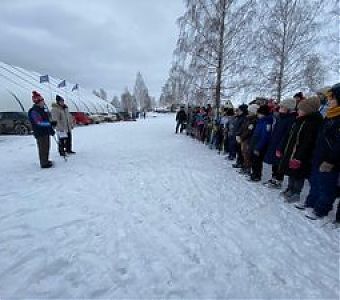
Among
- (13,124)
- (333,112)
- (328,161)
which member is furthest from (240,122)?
(13,124)

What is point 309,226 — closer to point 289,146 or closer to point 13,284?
point 289,146

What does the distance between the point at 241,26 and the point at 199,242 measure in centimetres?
1404

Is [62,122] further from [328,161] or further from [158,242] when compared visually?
[328,161]

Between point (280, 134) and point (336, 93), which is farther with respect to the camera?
point (280, 134)

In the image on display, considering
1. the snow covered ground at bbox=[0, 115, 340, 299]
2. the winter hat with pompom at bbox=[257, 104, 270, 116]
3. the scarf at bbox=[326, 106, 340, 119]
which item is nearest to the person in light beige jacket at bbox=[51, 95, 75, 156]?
the snow covered ground at bbox=[0, 115, 340, 299]

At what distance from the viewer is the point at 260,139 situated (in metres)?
6.07

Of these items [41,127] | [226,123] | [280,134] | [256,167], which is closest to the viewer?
[280,134]

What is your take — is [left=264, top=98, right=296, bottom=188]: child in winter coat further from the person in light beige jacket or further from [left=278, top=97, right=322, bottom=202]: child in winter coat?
the person in light beige jacket

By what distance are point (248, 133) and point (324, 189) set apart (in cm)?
280

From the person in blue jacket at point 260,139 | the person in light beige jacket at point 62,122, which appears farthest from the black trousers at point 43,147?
the person in blue jacket at point 260,139

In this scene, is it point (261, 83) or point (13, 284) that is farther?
point (261, 83)

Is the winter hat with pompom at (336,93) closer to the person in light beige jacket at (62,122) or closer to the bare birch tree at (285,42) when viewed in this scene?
the person in light beige jacket at (62,122)

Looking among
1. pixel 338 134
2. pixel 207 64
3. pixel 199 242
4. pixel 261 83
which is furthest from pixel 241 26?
pixel 199 242

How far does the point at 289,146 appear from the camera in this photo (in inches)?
190
